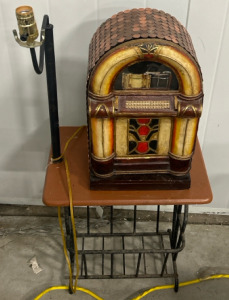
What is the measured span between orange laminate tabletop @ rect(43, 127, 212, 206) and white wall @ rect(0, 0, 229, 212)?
33cm

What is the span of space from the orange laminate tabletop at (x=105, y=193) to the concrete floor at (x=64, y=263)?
66 cm

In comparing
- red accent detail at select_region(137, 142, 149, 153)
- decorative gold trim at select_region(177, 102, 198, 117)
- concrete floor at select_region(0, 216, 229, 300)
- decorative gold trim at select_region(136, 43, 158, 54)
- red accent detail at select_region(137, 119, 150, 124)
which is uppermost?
decorative gold trim at select_region(136, 43, 158, 54)

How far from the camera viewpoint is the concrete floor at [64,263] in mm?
1853

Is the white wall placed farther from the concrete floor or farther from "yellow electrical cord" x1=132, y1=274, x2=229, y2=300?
"yellow electrical cord" x1=132, y1=274, x2=229, y2=300

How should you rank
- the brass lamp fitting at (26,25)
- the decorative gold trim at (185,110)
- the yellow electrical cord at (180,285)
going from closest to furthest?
1. the brass lamp fitting at (26,25)
2. the decorative gold trim at (185,110)
3. the yellow electrical cord at (180,285)

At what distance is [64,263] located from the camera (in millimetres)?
1971

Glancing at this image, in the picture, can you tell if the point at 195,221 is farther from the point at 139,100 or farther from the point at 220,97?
the point at 139,100

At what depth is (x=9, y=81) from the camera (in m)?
1.67

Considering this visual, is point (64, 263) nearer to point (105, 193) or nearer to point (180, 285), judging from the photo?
point (180, 285)

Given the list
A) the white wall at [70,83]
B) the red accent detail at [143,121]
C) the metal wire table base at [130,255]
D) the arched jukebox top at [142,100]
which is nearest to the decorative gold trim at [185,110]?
the arched jukebox top at [142,100]

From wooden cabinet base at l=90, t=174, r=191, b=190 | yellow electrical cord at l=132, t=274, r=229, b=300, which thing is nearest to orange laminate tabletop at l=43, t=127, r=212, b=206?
wooden cabinet base at l=90, t=174, r=191, b=190

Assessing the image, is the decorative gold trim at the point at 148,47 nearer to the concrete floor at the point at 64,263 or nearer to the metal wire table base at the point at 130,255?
the metal wire table base at the point at 130,255

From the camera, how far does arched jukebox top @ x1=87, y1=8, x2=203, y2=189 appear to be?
3.70 feet

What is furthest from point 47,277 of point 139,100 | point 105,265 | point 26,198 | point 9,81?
point 139,100
